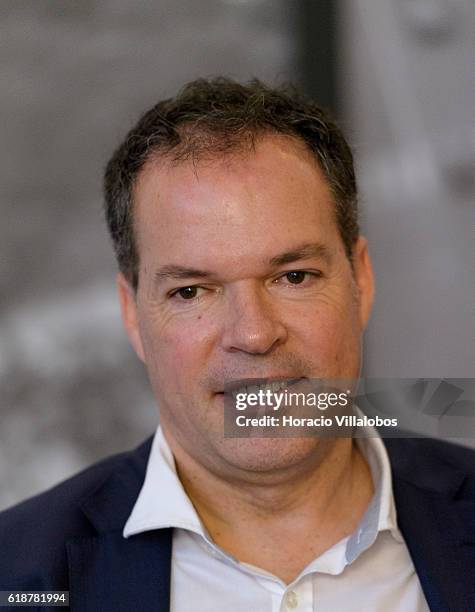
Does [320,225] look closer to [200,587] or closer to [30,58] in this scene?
[200,587]

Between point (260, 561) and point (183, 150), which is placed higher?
point (183, 150)

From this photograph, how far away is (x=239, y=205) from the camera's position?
3.84 feet

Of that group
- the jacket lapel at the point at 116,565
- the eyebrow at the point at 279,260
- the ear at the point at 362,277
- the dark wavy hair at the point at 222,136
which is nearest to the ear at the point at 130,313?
the dark wavy hair at the point at 222,136

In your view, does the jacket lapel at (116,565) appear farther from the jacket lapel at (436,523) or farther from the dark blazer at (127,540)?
the jacket lapel at (436,523)

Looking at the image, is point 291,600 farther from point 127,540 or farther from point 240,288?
point 240,288

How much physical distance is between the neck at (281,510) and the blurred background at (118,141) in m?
0.80

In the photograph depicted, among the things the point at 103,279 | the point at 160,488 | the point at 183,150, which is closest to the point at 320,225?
the point at 183,150

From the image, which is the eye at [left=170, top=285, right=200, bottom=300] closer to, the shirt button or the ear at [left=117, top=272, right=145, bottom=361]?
the ear at [left=117, top=272, right=145, bottom=361]

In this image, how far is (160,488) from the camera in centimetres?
127

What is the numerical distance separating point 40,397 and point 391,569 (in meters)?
1.11

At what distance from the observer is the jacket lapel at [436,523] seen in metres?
1.17

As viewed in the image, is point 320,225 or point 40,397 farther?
point 40,397
